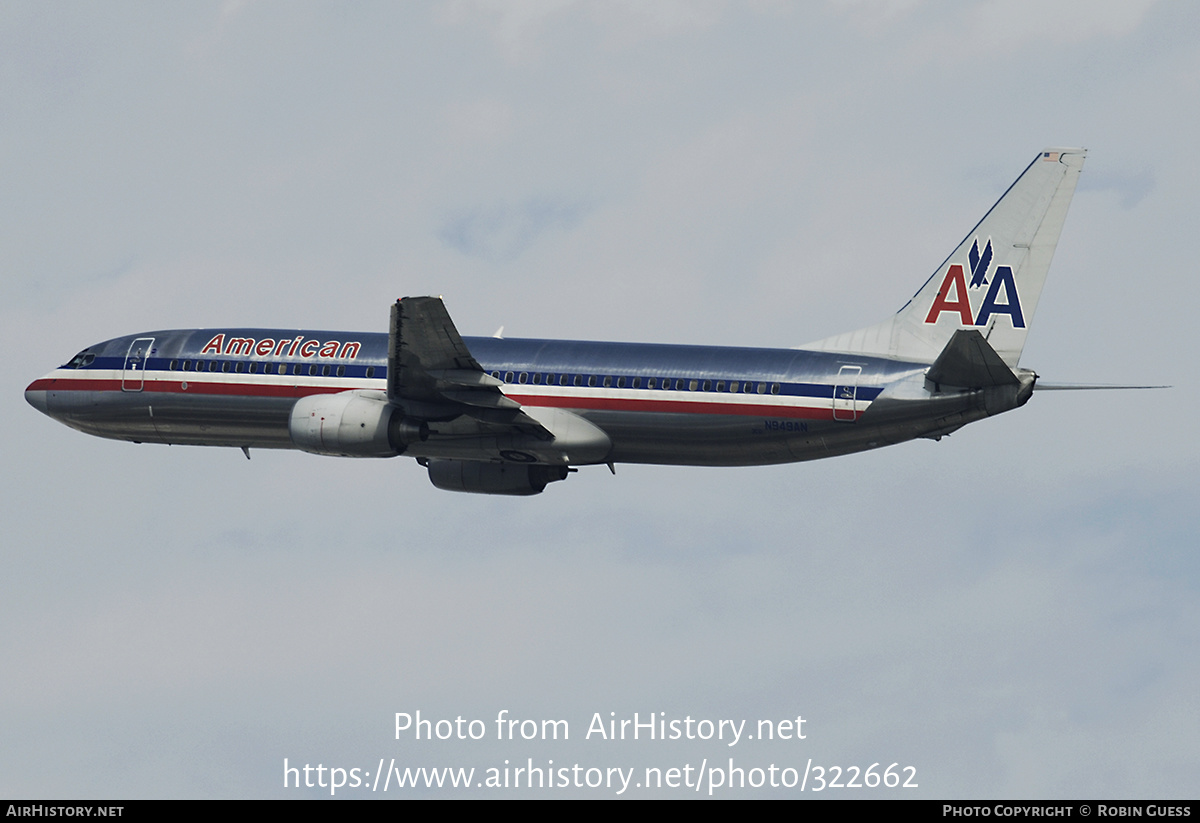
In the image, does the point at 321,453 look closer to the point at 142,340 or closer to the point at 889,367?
the point at 142,340

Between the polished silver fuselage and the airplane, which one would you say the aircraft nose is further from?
the airplane

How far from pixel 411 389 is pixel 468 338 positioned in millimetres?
4612

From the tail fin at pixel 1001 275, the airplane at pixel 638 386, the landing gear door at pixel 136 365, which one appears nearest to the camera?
the airplane at pixel 638 386

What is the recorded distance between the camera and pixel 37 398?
2493 inches

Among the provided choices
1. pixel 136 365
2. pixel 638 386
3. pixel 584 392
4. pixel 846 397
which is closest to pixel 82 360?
pixel 136 365

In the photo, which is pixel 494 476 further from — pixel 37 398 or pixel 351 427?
pixel 37 398

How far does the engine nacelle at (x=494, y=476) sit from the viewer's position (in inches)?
2331

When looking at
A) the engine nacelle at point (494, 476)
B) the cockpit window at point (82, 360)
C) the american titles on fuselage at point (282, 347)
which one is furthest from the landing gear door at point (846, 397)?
the cockpit window at point (82, 360)

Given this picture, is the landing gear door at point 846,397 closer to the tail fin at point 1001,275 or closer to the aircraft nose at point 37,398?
the tail fin at point 1001,275

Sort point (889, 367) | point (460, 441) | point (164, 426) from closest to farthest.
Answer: point (889, 367)
point (460, 441)
point (164, 426)

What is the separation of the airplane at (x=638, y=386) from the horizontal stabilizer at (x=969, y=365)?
0.05 metres

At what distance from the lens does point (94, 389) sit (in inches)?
2430

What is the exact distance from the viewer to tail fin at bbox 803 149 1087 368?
5259 centimetres

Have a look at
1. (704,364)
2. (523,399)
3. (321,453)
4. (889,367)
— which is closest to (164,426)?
(321,453)
